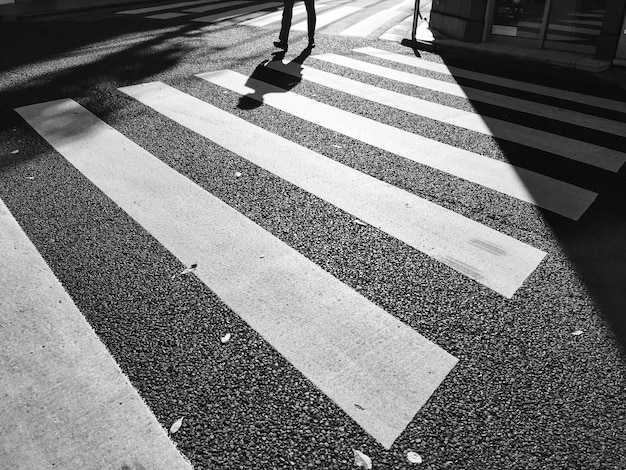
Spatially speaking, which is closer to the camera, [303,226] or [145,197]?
[303,226]

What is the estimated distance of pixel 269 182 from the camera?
4.81 meters

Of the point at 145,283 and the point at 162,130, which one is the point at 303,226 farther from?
the point at 162,130

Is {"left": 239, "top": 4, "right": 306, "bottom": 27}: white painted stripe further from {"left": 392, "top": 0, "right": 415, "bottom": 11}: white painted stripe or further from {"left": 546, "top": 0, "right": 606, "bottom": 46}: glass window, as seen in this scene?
{"left": 546, "top": 0, "right": 606, "bottom": 46}: glass window

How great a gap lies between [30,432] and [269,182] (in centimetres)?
281

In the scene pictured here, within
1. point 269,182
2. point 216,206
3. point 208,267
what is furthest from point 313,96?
point 208,267

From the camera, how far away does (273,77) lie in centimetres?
820

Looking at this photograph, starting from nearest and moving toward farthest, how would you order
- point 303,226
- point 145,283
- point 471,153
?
point 145,283 < point 303,226 < point 471,153

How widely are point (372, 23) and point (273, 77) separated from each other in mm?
5694

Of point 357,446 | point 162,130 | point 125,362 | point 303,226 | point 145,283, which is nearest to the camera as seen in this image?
point 357,446

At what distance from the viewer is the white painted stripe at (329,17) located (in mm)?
12219

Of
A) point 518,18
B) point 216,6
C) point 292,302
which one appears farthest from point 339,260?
point 216,6

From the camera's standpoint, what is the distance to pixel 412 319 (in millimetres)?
3199

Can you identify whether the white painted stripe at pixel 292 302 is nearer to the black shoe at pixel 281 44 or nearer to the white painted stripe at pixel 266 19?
the black shoe at pixel 281 44

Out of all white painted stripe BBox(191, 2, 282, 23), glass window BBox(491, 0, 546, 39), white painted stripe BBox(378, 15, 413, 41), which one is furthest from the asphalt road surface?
white painted stripe BBox(191, 2, 282, 23)
